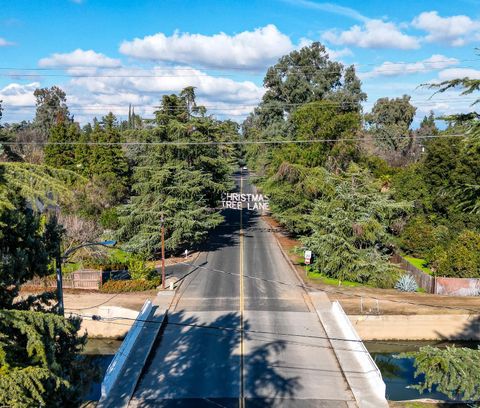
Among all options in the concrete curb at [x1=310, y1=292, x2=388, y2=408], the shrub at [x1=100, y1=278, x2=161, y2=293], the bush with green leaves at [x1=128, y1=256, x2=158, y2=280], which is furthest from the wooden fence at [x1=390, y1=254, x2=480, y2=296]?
the bush with green leaves at [x1=128, y1=256, x2=158, y2=280]

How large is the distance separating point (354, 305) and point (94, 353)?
14604mm

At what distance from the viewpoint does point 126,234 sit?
37.7m

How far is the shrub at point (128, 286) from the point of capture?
29984 mm

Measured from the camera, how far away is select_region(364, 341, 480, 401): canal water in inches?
835

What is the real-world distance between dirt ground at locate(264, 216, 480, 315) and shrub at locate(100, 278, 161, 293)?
10.3m

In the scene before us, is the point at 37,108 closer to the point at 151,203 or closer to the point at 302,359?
the point at 151,203

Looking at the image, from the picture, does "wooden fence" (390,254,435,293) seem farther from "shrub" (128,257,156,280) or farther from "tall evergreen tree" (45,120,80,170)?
"tall evergreen tree" (45,120,80,170)

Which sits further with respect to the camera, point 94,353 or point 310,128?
point 310,128

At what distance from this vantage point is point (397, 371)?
2398cm

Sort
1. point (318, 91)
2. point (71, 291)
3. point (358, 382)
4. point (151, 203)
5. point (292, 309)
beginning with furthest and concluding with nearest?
1. point (318, 91)
2. point (151, 203)
3. point (71, 291)
4. point (292, 309)
5. point (358, 382)

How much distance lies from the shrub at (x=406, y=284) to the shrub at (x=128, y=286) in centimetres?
1622

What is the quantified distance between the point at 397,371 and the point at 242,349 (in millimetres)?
8430

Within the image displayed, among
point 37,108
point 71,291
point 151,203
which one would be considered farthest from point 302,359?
point 37,108

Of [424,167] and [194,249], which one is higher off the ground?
[424,167]
